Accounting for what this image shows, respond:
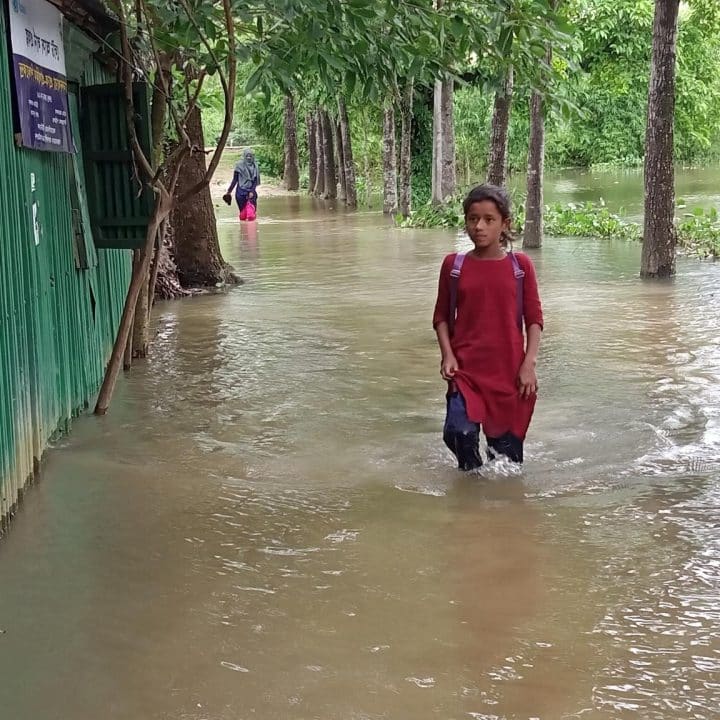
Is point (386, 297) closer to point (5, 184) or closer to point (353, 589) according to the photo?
point (5, 184)

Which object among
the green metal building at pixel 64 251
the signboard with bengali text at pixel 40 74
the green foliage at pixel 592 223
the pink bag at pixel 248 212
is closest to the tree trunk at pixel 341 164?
the pink bag at pixel 248 212

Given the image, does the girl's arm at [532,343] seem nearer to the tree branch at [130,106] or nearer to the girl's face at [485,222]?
the girl's face at [485,222]

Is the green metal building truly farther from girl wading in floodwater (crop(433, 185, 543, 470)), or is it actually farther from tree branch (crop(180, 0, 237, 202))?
girl wading in floodwater (crop(433, 185, 543, 470))

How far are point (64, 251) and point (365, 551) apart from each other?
3397 millimetres

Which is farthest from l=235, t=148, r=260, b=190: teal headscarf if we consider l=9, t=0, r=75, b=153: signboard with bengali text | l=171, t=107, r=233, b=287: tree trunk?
l=9, t=0, r=75, b=153: signboard with bengali text

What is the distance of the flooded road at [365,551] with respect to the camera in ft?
11.6

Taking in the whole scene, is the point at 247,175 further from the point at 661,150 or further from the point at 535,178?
the point at 661,150

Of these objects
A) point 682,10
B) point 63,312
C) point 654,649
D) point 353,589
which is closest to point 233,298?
point 63,312

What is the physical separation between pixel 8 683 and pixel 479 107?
35.5m

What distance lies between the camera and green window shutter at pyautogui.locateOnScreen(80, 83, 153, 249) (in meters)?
7.91

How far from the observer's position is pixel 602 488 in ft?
18.6

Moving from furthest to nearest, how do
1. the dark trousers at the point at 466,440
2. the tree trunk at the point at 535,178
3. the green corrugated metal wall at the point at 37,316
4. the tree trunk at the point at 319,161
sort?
1. the tree trunk at the point at 319,161
2. the tree trunk at the point at 535,178
3. the dark trousers at the point at 466,440
4. the green corrugated metal wall at the point at 37,316

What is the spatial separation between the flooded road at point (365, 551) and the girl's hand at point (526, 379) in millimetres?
531

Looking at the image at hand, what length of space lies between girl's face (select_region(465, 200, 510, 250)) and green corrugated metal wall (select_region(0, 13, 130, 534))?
2394mm
